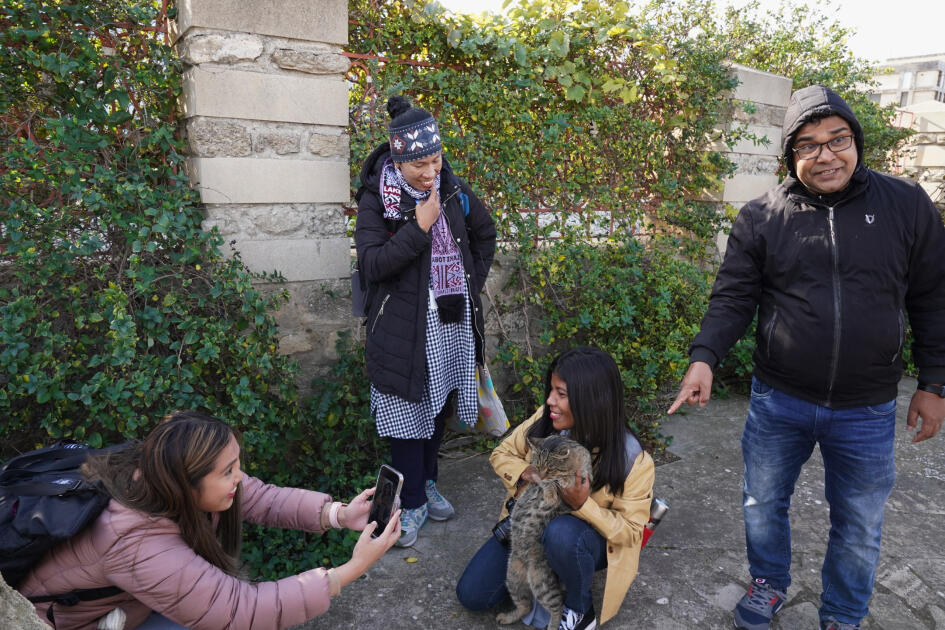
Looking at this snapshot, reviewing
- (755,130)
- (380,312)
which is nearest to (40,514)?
(380,312)

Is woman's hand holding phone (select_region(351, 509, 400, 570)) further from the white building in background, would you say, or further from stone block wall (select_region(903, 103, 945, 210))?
the white building in background

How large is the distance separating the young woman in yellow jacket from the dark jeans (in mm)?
629

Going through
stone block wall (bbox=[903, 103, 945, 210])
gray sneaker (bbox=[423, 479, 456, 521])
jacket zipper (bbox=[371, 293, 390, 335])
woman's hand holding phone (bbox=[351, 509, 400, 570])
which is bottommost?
gray sneaker (bbox=[423, 479, 456, 521])

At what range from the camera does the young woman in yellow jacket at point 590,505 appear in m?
2.32

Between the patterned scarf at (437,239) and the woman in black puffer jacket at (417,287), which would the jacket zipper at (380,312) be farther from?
the patterned scarf at (437,239)

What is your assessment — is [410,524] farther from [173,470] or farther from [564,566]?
[173,470]

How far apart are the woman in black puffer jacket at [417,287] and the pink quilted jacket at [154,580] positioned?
122cm

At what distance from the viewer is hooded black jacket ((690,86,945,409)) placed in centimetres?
217

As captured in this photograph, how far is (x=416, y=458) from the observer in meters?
3.04

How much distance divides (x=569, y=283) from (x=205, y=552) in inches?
114

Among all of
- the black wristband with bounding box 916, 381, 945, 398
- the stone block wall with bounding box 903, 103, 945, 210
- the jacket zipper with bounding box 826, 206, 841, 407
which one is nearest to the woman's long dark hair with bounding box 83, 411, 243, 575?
the jacket zipper with bounding box 826, 206, 841, 407

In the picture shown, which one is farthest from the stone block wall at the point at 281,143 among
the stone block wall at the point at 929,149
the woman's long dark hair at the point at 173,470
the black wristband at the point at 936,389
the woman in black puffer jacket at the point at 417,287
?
the stone block wall at the point at 929,149

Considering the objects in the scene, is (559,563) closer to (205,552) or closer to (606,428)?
(606,428)

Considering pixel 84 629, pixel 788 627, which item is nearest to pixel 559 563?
pixel 788 627
